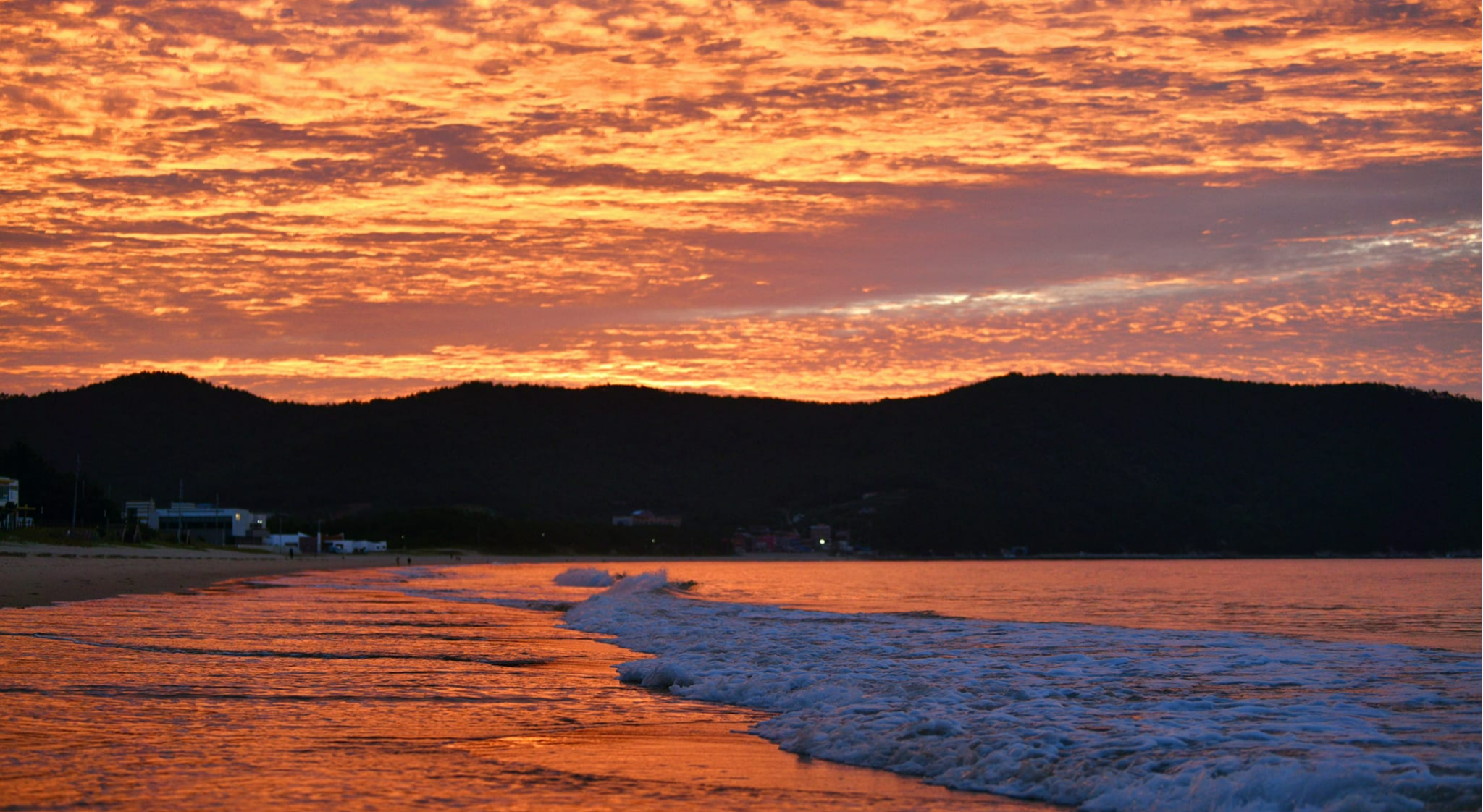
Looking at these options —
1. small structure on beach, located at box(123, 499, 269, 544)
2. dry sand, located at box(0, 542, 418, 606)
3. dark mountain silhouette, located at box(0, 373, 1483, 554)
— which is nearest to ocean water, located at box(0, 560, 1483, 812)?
dry sand, located at box(0, 542, 418, 606)

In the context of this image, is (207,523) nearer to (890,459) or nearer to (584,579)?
(584,579)

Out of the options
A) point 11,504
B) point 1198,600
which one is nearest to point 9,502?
point 11,504

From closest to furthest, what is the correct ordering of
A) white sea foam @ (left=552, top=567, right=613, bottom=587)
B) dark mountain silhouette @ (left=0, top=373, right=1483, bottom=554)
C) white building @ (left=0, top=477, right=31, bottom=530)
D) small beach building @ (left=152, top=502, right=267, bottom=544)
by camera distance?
white sea foam @ (left=552, top=567, right=613, bottom=587)
white building @ (left=0, top=477, right=31, bottom=530)
dark mountain silhouette @ (left=0, top=373, right=1483, bottom=554)
small beach building @ (left=152, top=502, right=267, bottom=544)

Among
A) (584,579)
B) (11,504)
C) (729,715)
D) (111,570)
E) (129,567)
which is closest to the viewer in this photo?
(729,715)

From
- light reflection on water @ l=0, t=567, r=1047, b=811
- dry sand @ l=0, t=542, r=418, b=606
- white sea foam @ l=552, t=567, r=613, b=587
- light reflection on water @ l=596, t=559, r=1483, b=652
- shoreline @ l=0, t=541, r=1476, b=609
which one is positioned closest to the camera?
light reflection on water @ l=0, t=567, r=1047, b=811

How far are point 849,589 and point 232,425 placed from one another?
5551 inches

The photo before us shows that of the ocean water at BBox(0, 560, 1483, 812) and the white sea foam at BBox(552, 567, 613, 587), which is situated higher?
the ocean water at BBox(0, 560, 1483, 812)

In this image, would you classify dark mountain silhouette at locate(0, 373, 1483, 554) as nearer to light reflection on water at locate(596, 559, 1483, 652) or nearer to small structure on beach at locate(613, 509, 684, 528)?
small structure on beach at locate(613, 509, 684, 528)

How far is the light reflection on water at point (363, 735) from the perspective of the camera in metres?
8.59

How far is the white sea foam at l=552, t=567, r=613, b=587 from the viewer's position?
60.5m

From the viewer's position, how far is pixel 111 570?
4412 centimetres

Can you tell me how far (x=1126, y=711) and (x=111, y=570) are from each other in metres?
42.6

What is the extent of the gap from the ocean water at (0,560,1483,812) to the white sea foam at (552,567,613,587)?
113 feet

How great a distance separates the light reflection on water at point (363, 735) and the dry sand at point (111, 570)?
11920 millimetres
